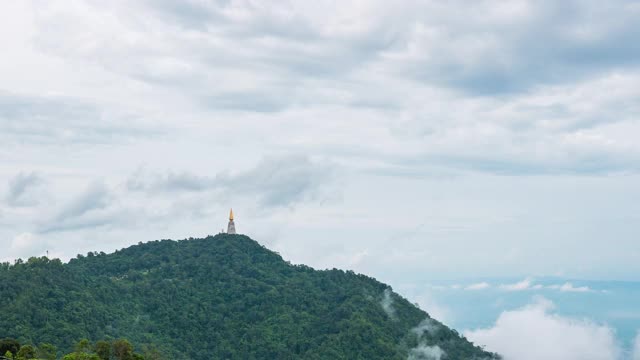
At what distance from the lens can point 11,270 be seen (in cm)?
14238

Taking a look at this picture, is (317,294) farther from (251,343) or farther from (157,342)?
(157,342)

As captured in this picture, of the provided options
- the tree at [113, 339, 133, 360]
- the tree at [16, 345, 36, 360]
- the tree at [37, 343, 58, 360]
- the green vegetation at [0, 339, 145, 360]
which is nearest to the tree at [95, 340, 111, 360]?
the green vegetation at [0, 339, 145, 360]

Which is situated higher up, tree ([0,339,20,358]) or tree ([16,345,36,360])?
tree ([0,339,20,358])

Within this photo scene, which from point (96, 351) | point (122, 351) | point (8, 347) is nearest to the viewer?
point (122, 351)

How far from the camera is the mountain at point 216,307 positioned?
450 ft

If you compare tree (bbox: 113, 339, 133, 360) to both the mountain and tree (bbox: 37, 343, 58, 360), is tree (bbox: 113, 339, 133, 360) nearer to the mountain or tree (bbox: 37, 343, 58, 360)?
tree (bbox: 37, 343, 58, 360)

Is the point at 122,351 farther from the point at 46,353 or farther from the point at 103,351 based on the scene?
the point at 46,353

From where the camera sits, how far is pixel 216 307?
6698 inches

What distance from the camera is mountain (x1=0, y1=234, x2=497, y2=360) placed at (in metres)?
137

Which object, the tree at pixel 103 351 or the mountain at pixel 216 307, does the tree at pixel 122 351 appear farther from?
the mountain at pixel 216 307

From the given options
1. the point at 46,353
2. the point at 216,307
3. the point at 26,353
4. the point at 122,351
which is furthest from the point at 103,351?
the point at 216,307

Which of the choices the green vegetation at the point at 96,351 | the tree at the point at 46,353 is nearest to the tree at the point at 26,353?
the green vegetation at the point at 96,351

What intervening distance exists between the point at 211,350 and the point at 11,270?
120 feet

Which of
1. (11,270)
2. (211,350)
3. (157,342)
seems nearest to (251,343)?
(211,350)
